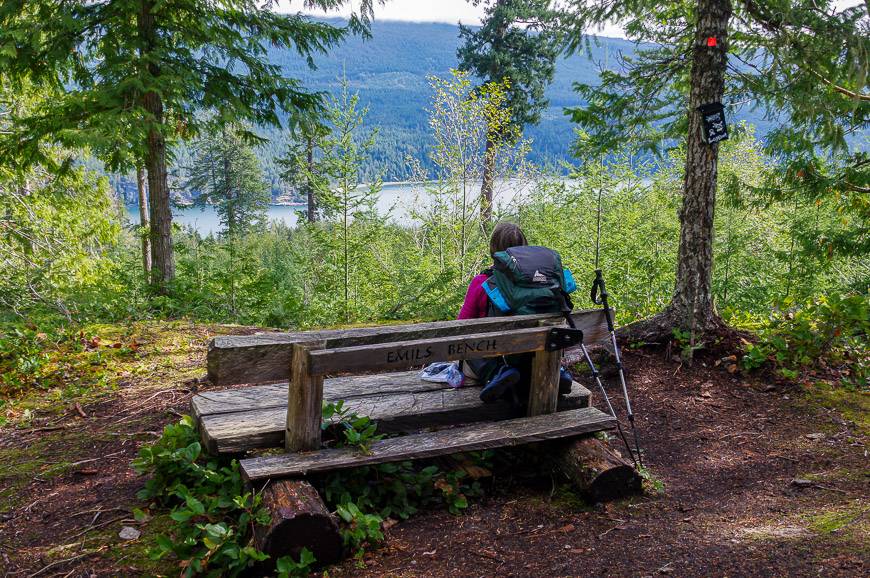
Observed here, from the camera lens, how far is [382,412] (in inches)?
159

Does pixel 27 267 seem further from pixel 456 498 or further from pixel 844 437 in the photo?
pixel 844 437

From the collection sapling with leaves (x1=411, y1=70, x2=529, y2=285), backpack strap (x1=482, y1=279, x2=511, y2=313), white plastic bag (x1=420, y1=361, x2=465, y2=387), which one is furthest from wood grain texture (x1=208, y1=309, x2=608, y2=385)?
sapling with leaves (x1=411, y1=70, x2=529, y2=285)

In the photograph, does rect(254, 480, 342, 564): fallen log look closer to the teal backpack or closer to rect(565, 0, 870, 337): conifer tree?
the teal backpack

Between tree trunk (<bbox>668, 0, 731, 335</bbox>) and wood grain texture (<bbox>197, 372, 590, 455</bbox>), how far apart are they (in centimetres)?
258

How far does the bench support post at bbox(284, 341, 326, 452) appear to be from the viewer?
3.30 m

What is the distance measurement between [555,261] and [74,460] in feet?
12.4

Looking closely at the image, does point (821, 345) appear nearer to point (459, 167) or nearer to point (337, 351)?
point (337, 351)

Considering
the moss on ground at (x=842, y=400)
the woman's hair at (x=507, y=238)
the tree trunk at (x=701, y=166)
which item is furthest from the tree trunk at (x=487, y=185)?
the woman's hair at (x=507, y=238)

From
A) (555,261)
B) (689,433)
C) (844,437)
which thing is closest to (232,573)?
(555,261)

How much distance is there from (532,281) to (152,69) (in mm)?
7751

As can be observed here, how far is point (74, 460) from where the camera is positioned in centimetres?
447

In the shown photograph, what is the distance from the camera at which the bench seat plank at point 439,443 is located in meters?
3.32

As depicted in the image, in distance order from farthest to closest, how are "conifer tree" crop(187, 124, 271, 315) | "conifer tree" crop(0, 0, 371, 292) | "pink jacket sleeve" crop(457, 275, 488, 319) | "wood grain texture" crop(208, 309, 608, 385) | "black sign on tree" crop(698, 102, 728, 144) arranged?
1. "conifer tree" crop(187, 124, 271, 315)
2. "conifer tree" crop(0, 0, 371, 292)
3. "black sign on tree" crop(698, 102, 728, 144)
4. "pink jacket sleeve" crop(457, 275, 488, 319)
5. "wood grain texture" crop(208, 309, 608, 385)

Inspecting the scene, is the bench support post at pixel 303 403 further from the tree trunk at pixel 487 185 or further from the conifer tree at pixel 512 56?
the conifer tree at pixel 512 56
